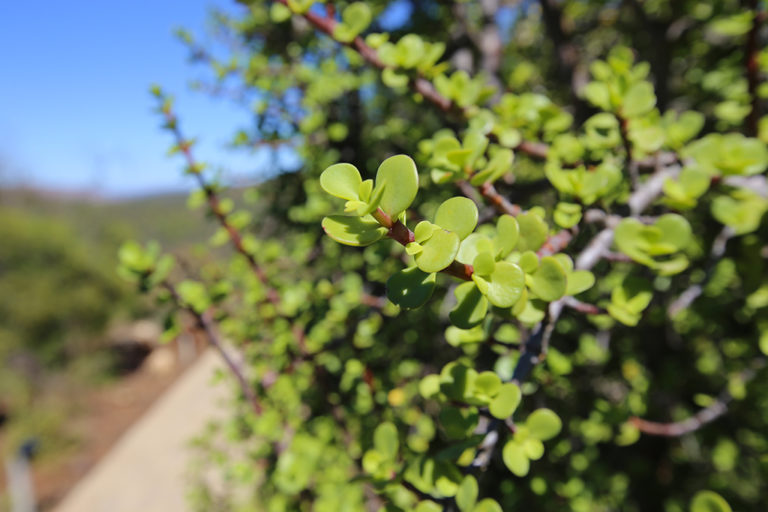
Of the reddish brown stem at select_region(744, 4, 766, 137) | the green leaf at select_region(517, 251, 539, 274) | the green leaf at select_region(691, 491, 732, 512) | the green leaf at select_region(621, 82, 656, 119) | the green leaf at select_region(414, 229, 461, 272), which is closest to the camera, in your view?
the green leaf at select_region(414, 229, 461, 272)

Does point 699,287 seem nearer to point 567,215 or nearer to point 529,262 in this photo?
point 567,215

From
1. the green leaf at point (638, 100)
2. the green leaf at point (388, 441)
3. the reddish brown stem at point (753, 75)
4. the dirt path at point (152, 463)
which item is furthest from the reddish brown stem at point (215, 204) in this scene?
the dirt path at point (152, 463)

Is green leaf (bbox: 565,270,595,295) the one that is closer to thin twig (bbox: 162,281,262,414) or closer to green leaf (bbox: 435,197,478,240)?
green leaf (bbox: 435,197,478,240)

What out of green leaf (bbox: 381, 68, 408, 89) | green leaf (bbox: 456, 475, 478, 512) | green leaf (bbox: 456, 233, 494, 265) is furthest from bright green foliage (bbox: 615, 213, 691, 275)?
green leaf (bbox: 381, 68, 408, 89)

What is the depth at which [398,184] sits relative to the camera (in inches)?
14.8

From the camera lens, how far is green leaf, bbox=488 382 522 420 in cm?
51

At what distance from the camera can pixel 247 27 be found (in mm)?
2084

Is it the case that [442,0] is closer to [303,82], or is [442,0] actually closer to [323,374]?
[303,82]

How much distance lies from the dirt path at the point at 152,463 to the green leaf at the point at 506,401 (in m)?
5.90

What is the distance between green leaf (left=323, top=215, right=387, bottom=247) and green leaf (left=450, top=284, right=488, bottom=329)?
120 mm

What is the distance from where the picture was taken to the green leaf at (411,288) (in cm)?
41

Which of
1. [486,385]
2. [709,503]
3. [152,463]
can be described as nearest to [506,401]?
[486,385]

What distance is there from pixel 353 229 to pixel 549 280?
8.9 inches

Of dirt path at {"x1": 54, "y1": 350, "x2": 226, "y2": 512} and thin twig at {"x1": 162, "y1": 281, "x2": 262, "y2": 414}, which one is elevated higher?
thin twig at {"x1": 162, "y1": 281, "x2": 262, "y2": 414}
